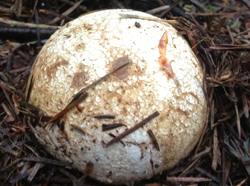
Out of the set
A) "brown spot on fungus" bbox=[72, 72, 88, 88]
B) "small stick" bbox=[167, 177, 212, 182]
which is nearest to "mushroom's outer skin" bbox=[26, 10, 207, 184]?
"brown spot on fungus" bbox=[72, 72, 88, 88]

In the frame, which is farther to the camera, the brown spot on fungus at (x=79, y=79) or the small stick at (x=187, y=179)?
the small stick at (x=187, y=179)

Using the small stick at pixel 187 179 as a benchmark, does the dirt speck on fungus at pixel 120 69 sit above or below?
above

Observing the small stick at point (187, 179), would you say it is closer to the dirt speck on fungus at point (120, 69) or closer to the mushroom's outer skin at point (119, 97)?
the mushroom's outer skin at point (119, 97)

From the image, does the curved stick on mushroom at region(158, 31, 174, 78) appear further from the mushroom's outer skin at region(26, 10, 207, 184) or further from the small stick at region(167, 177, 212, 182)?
the small stick at region(167, 177, 212, 182)

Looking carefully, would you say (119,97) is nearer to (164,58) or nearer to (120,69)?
(120,69)

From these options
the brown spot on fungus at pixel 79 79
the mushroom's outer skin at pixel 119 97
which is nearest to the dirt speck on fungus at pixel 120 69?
the mushroom's outer skin at pixel 119 97

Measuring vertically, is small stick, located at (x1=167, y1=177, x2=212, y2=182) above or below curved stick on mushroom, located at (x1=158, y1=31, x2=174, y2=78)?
below

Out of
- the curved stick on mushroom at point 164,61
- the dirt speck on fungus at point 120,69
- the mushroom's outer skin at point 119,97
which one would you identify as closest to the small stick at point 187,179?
the mushroom's outer skin at point 119,97

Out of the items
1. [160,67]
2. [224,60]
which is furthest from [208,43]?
[160,67]

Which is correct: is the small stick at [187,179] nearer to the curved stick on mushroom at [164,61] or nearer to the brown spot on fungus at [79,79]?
the curved stick on mushroom at [164,61]
